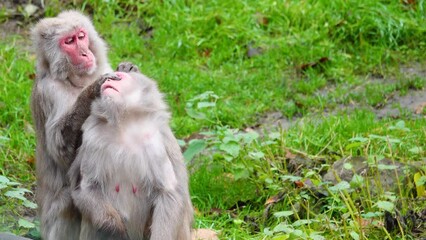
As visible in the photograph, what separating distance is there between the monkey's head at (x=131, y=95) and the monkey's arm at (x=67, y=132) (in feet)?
1.02

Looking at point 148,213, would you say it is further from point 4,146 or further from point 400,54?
point 400,54

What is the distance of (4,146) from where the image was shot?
808cm

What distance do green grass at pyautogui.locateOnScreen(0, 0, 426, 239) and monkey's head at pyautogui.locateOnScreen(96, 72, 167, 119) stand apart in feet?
3.63

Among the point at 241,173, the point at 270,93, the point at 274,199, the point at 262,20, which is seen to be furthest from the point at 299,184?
the point at 262,20

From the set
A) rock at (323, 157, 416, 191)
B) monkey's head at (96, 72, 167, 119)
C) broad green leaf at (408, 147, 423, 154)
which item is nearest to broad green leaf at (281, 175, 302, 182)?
rock at (323, 157, 416, 191)

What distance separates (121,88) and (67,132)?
59 cm

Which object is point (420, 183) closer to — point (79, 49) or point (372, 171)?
point (372, 171)

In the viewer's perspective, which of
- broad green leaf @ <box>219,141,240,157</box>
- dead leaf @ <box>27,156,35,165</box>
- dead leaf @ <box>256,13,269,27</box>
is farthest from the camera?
dead leaf @ <box>256,13,269,27</box>

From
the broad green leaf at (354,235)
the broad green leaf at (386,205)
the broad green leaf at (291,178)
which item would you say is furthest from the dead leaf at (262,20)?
the broad green leaf at (354,235)

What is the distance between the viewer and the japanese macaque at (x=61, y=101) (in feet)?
19.8

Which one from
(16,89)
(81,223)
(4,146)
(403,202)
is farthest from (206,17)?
(81,223)

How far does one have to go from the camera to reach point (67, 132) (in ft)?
19.8

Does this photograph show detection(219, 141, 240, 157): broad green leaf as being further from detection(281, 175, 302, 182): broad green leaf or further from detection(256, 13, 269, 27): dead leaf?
detection(256, 13, 269, 27): dead leaf

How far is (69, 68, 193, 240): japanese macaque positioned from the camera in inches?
221
